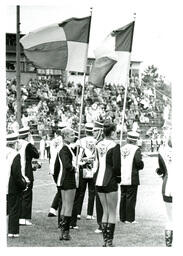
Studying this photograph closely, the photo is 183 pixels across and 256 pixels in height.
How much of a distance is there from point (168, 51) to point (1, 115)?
2734 mm

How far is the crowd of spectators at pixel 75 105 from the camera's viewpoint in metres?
23.5

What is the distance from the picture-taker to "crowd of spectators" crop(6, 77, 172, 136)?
77.2 feet

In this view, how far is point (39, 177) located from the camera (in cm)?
1777

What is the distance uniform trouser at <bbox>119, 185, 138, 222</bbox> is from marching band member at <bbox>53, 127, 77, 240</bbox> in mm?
1808

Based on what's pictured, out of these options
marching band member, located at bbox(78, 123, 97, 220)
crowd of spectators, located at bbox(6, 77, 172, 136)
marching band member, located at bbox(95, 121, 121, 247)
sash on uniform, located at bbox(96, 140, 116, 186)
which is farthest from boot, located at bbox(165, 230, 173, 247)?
crowd of spectators, located at bbox(6, 77, 172, 136)

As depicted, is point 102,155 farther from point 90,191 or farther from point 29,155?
point 90,191

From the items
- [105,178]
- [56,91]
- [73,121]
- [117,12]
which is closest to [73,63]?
[117,12]

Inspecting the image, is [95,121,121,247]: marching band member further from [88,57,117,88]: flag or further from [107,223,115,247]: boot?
[88,57,117,88]: flag

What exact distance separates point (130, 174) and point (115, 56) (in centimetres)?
218

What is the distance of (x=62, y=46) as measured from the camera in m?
9.77

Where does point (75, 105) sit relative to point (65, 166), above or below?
below

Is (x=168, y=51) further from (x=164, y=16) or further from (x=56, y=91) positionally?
(x=56, y=91)

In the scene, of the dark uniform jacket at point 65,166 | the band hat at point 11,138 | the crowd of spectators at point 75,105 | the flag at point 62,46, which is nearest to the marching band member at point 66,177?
the dark uniform jacket at point 65,166

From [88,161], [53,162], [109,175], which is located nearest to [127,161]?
[88,161]
